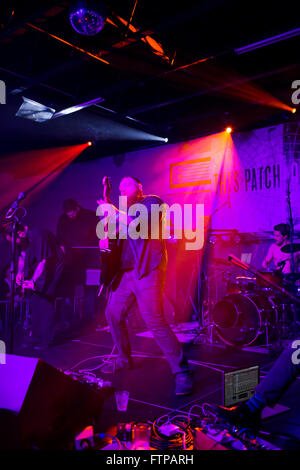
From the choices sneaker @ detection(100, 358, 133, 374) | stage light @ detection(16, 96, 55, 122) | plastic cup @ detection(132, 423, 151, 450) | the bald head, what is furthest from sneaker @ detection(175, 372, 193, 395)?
stage light @ detection(16, 96, 55, 122)

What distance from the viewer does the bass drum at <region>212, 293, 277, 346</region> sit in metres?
5.21

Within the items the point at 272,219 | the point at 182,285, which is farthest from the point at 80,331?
the point at 272,219

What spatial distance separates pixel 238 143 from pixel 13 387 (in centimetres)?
722

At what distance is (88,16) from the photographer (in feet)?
14.5

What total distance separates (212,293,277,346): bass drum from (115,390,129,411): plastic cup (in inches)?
107

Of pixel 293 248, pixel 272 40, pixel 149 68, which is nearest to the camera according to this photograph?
pixel 272 40

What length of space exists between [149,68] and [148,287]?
171 inches

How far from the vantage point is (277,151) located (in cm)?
761

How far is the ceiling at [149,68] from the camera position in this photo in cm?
512

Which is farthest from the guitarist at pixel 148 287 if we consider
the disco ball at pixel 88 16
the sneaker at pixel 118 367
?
the disco ball at pixel 88 16

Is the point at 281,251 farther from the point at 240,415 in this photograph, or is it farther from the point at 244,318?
the point at 240,415

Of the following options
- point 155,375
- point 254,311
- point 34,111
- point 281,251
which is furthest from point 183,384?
point 34,111

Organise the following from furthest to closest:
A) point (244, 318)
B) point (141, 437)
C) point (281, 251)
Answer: point (281, 251), point (244, 318), point (141, 437)
